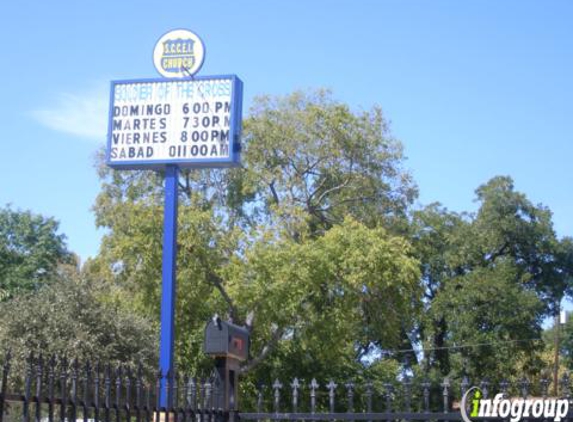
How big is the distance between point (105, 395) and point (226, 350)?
5.76ft

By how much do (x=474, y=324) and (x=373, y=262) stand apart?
10849 mm

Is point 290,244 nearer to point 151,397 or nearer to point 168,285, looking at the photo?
point 168,285

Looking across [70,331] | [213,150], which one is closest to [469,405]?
[213,150]

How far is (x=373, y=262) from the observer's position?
2677cm

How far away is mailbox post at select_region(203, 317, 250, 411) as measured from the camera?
9.56 metres

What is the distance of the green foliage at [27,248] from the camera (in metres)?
44.4

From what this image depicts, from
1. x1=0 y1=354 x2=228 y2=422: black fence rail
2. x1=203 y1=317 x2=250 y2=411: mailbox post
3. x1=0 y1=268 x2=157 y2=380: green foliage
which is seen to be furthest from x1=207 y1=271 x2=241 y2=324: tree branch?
x1=0 y1=354 x2=228 y2=422: black fence rail

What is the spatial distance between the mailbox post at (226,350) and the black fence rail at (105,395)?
0.42ft

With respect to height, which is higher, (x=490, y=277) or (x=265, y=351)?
(x=490, y=277)

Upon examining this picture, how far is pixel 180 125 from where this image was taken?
17359mm

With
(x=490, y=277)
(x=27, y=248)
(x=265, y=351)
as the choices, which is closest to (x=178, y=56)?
(x=265, y=351)

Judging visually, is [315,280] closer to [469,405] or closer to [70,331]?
[70,331]

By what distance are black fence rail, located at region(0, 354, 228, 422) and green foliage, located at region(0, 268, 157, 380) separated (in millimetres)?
13488

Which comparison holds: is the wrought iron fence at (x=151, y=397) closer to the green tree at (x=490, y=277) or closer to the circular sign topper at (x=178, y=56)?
the circular sign topper at (x=178, y=56)
